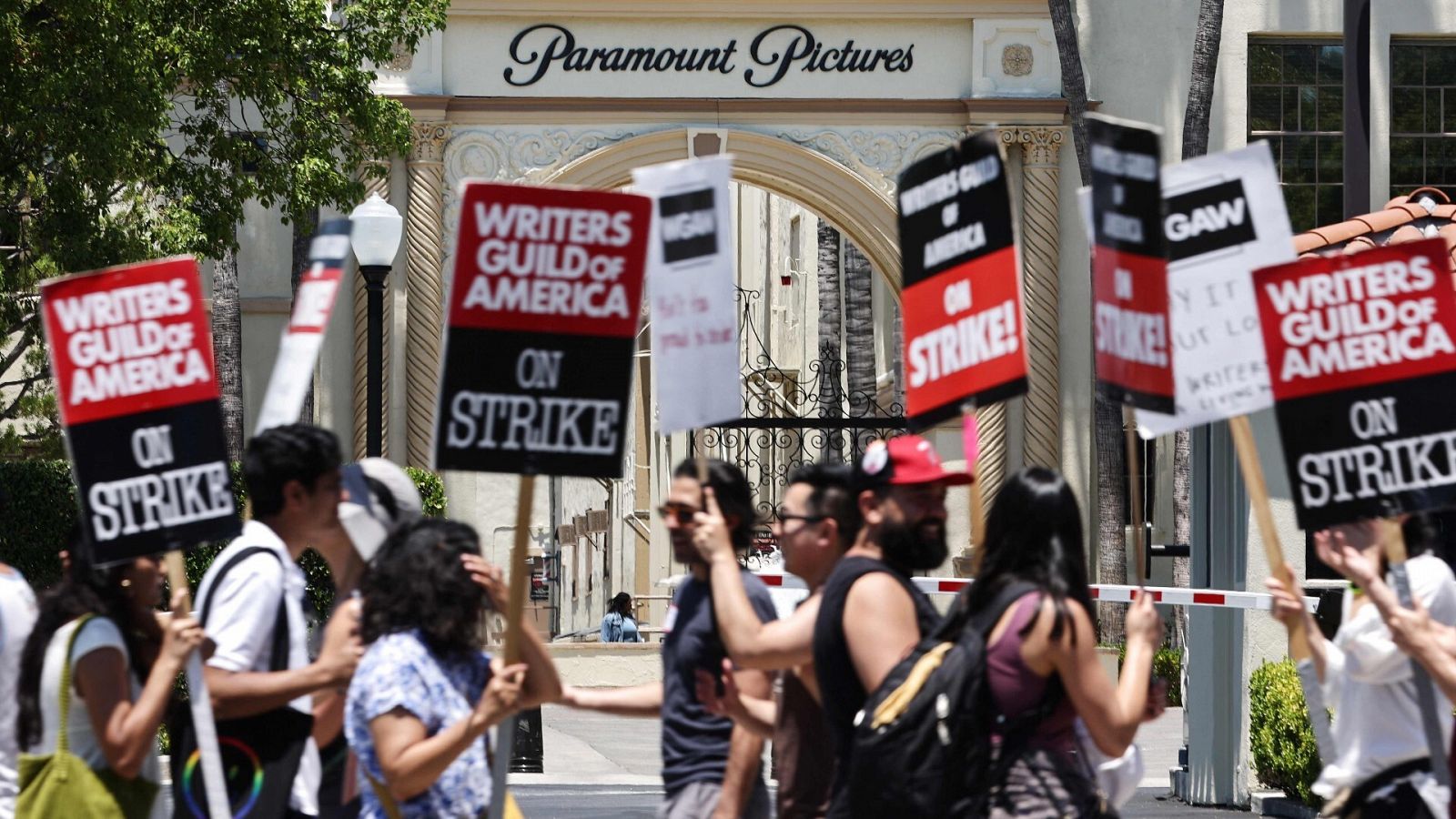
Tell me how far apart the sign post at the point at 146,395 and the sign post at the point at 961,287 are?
71.1 inches

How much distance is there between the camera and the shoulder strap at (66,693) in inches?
209

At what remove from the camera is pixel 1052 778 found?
4855 mm

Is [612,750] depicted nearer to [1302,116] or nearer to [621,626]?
[621,626]

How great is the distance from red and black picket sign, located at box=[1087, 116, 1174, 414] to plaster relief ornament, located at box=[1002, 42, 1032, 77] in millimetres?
18528

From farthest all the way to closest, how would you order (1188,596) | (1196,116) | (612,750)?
(1196,116) < (612,750) < (1188,596)

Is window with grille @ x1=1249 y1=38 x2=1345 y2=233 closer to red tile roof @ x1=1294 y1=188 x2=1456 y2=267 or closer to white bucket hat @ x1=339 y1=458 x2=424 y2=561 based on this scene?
red tile roof @ x1=1294 y1=188 x2=1456 y2=267

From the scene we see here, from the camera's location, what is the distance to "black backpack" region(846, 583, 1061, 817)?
487cm

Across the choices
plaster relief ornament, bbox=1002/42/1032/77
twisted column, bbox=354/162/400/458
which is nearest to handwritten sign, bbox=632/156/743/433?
twisted column, bbox=354/162/400/458

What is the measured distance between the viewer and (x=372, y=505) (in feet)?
19.2

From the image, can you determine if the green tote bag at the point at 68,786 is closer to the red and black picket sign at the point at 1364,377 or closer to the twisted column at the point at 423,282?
the red and black picket sign at the point at 1364,377

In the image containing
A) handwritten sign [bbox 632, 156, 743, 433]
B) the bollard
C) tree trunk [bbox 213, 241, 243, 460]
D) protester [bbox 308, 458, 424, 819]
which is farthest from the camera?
tree trunk [bbox 213, 241, 243, 460]

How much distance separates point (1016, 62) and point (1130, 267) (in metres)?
18.7

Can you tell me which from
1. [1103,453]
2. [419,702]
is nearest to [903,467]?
[419,702]

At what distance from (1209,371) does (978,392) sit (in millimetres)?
583
